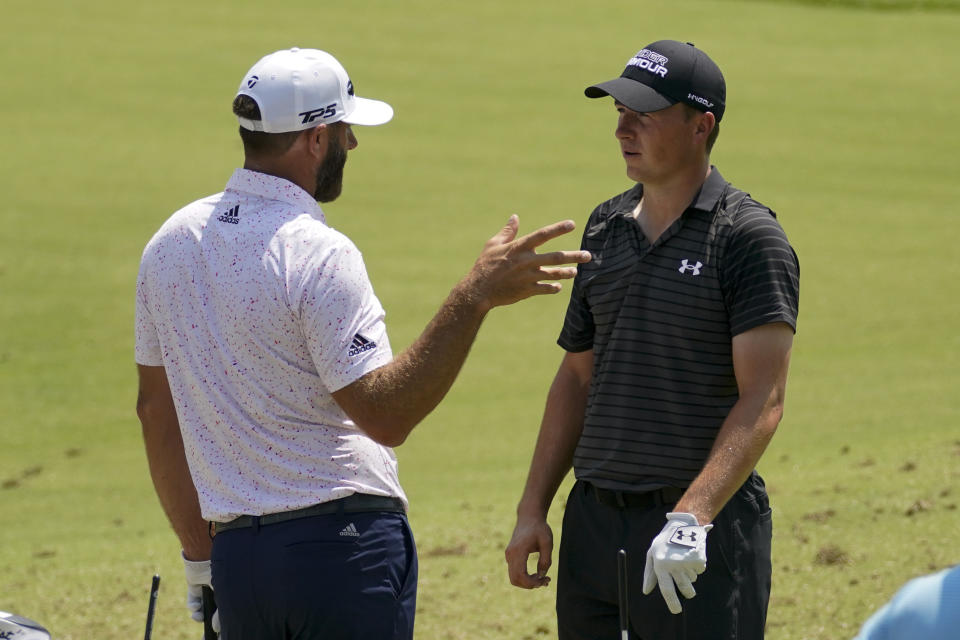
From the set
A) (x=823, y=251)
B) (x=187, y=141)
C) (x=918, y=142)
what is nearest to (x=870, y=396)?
(x=823, y=251)

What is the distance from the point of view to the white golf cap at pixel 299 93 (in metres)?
3.27

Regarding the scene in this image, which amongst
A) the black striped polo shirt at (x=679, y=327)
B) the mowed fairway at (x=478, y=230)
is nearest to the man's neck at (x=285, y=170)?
the black striped polo shirt at (x=679, y=327)

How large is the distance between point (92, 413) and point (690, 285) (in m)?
7.50

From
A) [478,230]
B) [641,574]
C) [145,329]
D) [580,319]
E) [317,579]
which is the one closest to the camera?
[317,579]

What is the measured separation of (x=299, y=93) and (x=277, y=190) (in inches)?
9.2

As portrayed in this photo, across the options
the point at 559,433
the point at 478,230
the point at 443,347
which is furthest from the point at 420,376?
the point at 478,230

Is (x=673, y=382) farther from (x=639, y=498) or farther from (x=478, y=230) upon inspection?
(x=478, y=230)

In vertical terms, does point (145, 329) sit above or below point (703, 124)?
below

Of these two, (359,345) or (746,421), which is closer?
(359,345)

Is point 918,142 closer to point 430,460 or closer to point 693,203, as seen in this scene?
point 430,460

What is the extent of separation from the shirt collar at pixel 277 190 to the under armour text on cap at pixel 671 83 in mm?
875

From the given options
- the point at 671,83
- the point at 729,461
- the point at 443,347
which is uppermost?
the point at 671,83

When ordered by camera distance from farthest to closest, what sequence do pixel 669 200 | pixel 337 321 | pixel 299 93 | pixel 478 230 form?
pixel 478 230 → pixel 669 200 → pixel 299 93 → pixel 337 321

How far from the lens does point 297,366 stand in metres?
3.15
